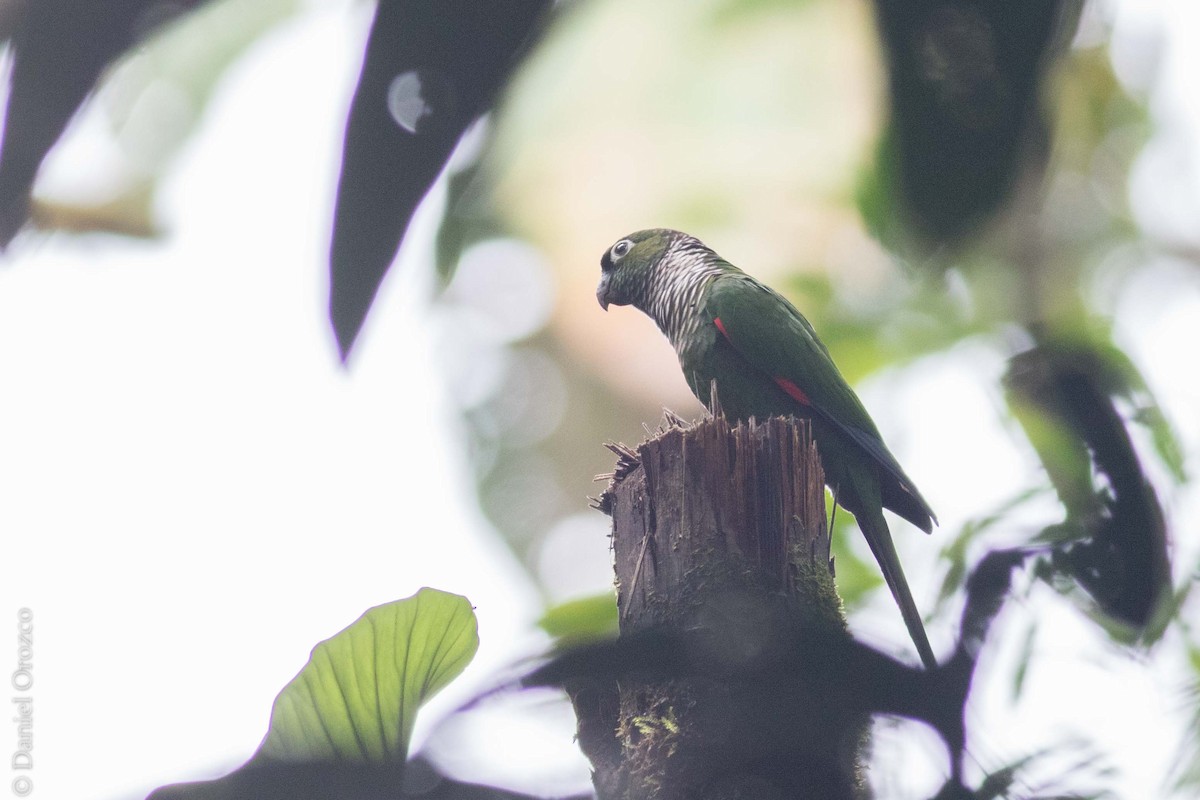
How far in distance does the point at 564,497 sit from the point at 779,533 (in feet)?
20.6

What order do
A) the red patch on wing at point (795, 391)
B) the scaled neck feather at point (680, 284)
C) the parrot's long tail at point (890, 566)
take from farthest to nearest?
the scaled neck feather at point (680, 284) < the red patch on wing at point (795, 391) < the parrot's long tail at point (890, 566)

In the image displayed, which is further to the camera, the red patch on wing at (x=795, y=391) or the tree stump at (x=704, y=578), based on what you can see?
the red patch on wing at (x=795, y=391)

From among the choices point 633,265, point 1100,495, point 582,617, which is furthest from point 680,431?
point 633,265

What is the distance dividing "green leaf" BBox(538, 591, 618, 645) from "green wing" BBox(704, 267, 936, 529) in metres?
1.58

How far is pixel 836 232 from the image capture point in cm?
741

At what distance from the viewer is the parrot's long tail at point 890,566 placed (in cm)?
344

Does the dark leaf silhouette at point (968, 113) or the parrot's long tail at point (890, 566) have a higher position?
the dark leaf silhouette at point (968, 113)

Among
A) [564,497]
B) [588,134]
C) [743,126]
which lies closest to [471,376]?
[564,497]

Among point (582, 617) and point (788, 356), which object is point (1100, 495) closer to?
point (582, 617)

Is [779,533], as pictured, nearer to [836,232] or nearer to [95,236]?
[95,236]

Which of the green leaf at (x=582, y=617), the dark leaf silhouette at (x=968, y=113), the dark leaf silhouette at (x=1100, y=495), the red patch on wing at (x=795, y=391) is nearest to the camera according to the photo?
the dark leaf silhouette at (x=968, y=113)

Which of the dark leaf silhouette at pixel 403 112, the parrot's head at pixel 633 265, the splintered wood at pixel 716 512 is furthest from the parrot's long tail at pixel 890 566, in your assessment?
the dark leaf silhouette at pixel 403 112

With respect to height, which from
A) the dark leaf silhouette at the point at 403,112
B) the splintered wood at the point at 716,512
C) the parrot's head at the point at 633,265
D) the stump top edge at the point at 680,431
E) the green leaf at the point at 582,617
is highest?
the parrot's head at the point at 633,265

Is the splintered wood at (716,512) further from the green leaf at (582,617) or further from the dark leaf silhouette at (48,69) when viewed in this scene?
the dark leaf silhouette at (48,69)
